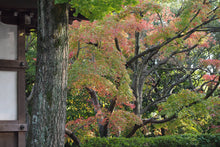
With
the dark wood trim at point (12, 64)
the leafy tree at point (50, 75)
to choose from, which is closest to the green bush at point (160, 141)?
the dark wood trim at point (12, 64)

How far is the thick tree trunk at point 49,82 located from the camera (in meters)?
5.10

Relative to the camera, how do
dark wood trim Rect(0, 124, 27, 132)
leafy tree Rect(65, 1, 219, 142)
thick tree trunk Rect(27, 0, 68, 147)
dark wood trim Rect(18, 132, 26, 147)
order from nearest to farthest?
1. thick tree trunk Rect(27, 0, 68, 147)
2. dark wood trim Rect(0, 124, 27, 132)
3. dark wood trim Rect(18, 132, 26, 147)
4. leafy tree Rect(65, 1, 219, 142)

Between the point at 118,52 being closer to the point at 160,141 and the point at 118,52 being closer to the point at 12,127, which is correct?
the point at 160,141

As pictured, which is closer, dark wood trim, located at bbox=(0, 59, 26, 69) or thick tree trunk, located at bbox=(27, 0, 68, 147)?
thick tree trunk, located at bbox=(27, 0, 68, 147)

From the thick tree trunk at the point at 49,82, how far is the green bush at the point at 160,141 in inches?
193

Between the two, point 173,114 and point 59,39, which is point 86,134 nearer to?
point 173,114

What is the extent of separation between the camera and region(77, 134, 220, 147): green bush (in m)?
9.92

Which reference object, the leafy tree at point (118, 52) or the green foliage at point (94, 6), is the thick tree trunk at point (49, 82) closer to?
the green foliage at point (94, 6)

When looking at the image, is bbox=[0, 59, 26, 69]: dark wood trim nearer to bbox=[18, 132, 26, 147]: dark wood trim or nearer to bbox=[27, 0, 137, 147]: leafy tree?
bbox=[27, 0, 137, 147]: leafy tree

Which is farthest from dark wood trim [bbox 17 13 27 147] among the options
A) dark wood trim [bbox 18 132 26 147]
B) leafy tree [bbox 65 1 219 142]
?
leafy tree [bbox 65 1 219 142]

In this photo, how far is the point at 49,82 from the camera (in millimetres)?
5145

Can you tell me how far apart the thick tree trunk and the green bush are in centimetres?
490

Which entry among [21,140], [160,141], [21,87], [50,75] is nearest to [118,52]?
[160,141]

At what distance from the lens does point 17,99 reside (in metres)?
6.04
